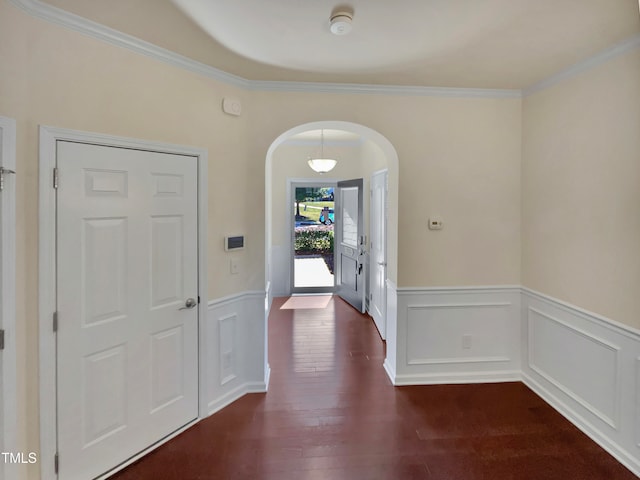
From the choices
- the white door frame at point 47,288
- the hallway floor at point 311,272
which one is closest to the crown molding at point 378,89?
the white door frame at point 47,288

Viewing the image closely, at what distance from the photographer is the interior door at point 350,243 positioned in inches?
200

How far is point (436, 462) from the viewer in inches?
82.6

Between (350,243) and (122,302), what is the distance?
12.8 ft

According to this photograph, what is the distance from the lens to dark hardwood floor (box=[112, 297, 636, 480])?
2.03 m

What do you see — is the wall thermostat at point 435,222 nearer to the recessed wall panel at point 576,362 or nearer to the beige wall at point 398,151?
the beige wall at point 398,151

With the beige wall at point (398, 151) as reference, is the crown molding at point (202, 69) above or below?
above

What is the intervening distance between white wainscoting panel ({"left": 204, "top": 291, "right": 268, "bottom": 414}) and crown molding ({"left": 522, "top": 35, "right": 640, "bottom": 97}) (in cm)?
291

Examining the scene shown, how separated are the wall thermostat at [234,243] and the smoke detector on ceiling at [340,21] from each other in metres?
1.62

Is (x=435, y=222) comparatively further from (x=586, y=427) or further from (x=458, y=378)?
(x=586, y=427)

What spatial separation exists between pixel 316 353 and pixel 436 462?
1762 millimetres

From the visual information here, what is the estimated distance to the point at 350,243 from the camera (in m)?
5.55

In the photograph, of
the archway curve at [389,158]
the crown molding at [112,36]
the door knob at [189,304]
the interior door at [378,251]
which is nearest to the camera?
the crown molding at [112,36]

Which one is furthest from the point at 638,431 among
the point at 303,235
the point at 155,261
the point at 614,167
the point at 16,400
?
the point at 303,235

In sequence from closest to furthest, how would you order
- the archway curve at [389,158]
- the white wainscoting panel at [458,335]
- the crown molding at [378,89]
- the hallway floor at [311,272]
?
the crown molding at [378,89] → the archway curve at [389,158] → the white wainscoting panel at [458,335] → the hallway floor at [311,272]
